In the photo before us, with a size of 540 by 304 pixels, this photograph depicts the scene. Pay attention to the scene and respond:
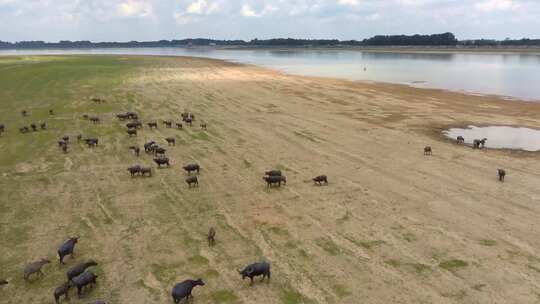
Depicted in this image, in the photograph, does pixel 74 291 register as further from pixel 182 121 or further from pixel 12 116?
pixel 12 116

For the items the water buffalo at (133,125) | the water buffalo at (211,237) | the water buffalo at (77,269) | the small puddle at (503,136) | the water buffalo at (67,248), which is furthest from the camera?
the water buffalo at (133,125)

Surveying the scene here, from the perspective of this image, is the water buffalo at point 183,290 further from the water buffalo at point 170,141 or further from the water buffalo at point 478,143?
the water buffalo at point 478,143

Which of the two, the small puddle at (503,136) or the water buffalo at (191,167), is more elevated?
the water buffalo at (191,167)

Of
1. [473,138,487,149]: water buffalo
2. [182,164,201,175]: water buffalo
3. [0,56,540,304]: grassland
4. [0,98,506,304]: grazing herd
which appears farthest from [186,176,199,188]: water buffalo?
[473,138,487,149]: water buffalo

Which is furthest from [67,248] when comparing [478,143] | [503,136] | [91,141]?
[503,136]

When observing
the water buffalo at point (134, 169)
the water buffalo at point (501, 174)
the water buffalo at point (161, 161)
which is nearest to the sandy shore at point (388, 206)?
the water buffalo at point (501, 174)

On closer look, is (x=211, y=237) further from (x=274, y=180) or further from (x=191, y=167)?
(x=191, y=167)
